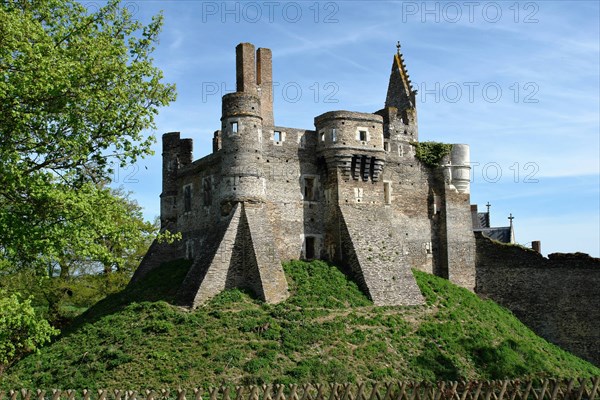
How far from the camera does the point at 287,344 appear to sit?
3188cm

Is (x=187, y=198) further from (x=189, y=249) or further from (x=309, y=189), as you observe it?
(x=309, y=189)

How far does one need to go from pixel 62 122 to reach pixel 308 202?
62.2 feet

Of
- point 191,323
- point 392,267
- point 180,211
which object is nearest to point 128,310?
point 191,323

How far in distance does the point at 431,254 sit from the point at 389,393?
77.5 ft

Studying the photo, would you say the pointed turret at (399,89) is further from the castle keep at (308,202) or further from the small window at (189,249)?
the small window at (189,249)

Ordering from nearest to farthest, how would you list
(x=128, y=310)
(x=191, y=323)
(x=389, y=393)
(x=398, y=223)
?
1. (x=389, y=393)
2. (x=191, y=323)
3. (x=128, y=310)
4. (x=398, y=223)

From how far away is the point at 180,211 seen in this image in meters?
44.2

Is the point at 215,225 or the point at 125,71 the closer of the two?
the point at 125,71

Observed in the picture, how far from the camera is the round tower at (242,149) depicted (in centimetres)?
3741

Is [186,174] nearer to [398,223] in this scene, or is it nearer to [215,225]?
[215,225]

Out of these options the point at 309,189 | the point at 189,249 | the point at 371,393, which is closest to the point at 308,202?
the point at 309,189

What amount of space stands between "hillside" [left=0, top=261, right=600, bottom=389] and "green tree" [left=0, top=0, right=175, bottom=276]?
27.4 feet

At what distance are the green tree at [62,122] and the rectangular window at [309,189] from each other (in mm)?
16061

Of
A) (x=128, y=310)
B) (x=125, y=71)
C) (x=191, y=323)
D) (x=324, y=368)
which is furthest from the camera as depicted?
(x=128, y=310)
